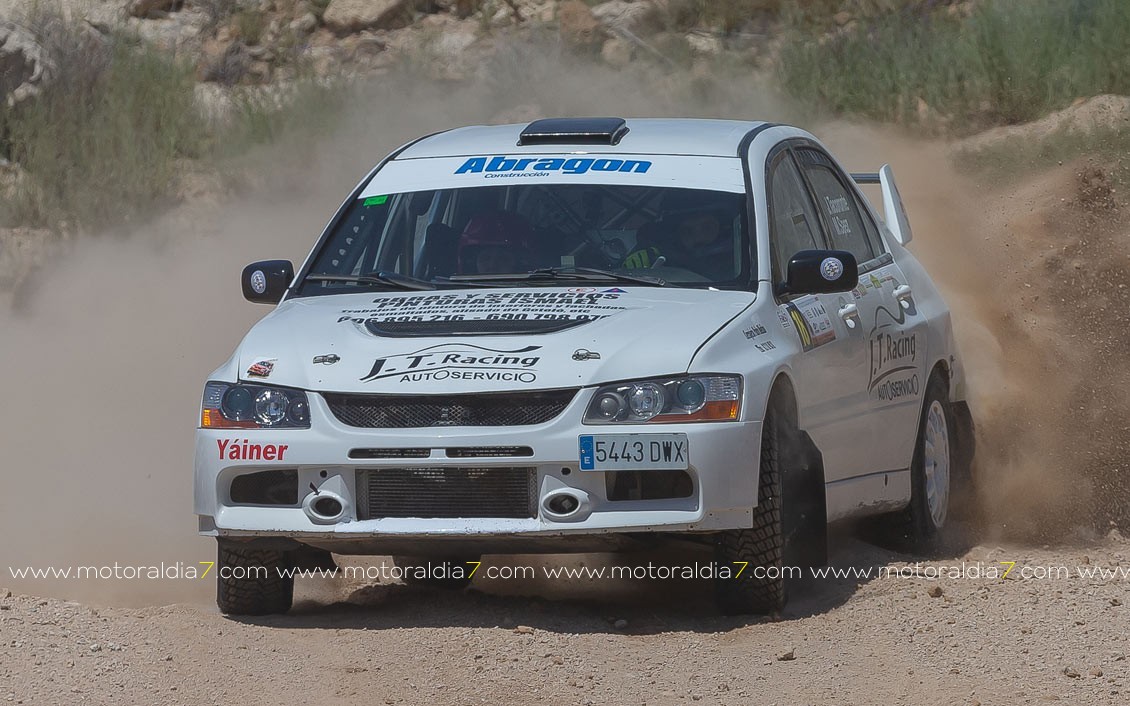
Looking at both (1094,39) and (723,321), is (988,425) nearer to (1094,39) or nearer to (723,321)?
→ (723,321)

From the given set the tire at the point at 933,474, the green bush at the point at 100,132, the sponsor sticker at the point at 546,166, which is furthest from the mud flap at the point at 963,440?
the green bush at the point at 100,132

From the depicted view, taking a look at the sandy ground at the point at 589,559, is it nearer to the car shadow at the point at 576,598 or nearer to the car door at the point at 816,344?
the car shadow at the point at 576,598

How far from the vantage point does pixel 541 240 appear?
677 centimetres

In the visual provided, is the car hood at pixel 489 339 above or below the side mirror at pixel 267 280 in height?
above

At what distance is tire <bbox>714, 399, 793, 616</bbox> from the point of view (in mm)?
5852

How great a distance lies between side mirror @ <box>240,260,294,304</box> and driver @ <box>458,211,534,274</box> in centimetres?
66

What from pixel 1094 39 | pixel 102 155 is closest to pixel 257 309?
pixel 102 155

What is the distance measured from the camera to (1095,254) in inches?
495

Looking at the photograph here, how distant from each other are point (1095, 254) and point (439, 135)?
6.31 m

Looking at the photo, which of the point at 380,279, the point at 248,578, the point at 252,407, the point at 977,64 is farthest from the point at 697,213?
the point at 977,64

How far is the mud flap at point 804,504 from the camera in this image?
6.08m

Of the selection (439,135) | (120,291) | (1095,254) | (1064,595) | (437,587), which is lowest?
(120,291)

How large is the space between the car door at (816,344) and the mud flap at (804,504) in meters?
0.12

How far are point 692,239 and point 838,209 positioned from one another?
124 centimetres
